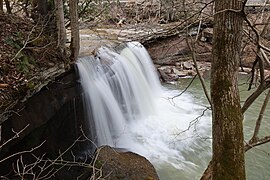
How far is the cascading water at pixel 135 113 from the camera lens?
703cm

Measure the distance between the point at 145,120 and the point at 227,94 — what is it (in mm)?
5918

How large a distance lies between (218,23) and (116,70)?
6233mm

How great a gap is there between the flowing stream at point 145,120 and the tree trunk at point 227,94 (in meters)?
2.39

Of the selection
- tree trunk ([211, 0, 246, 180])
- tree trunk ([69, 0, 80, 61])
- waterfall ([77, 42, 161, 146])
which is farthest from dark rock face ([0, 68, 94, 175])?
tree trunk ([211, 0, 246, 180])

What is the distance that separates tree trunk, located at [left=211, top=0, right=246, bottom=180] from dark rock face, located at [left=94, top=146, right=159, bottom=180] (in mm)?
2097

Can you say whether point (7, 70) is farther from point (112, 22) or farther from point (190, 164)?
point (112, 22)

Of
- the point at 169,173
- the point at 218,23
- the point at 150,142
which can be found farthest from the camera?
the point at 150,142

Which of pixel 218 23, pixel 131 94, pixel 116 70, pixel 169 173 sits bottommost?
pixel 169 173

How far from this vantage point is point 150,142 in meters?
7.43

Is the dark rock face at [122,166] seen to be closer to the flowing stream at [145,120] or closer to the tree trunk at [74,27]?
the flowing stream at [145,120]

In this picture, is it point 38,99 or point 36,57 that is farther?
point 36,57

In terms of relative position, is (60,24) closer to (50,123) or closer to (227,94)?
(50,123)

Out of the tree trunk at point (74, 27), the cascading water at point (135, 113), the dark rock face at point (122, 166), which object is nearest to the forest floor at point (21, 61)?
the tree trunk at point (74, 27)

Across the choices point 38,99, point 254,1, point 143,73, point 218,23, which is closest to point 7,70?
point 38,99
